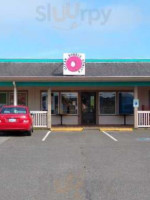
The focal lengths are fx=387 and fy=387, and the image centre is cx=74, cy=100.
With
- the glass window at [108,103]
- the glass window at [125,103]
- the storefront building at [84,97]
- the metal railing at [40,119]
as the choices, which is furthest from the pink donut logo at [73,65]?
the glass window at [125,103]

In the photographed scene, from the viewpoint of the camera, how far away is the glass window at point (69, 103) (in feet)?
82.6

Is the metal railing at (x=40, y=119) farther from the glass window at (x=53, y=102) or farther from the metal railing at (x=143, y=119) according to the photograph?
the metal railing at (x=143, y=119)

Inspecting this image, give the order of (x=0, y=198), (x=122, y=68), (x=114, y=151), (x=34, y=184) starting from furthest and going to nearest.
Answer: (x=122, y=68) → (x=114, y=151) → (x=34, y=184) → (x=0, y=198)

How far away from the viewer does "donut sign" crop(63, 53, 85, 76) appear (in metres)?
21.8

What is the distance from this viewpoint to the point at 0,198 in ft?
21.6

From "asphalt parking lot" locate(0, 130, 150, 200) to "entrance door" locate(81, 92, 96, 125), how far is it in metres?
10.9

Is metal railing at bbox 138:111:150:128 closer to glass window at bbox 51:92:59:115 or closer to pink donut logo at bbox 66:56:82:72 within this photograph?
pink donut logo at bbox 66:56:82:72

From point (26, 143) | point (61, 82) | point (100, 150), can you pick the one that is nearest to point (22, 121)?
point (26, 143)

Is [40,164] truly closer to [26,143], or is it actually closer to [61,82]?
[26,143]

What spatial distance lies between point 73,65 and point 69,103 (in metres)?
4.05

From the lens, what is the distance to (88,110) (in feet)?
83.3

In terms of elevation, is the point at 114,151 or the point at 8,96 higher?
the point at 8,96

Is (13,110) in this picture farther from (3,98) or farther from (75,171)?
(75,171)

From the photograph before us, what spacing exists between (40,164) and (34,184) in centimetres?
242
